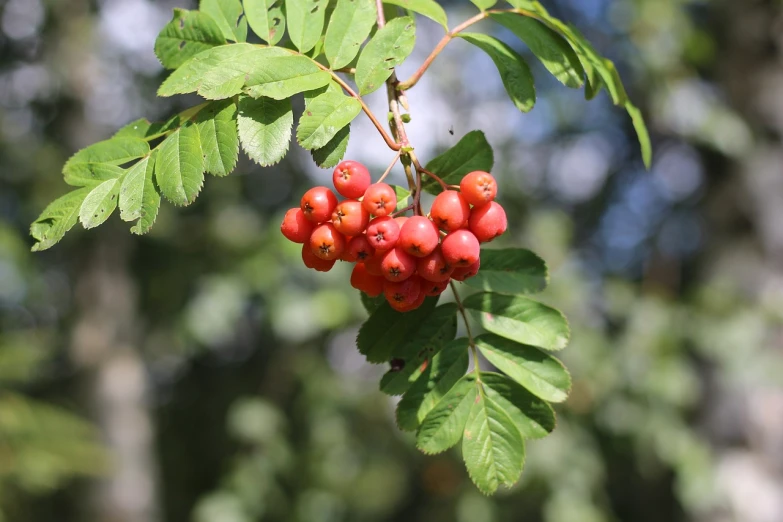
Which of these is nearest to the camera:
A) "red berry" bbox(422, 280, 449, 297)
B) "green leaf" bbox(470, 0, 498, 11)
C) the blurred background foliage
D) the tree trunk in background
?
"red berry" bbox(422, 280, 449, 297)

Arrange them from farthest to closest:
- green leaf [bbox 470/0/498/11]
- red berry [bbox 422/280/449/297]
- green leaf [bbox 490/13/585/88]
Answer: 1. green leaf [bbox 470/0/498/11]
2. green leaf [bbox 490/13/585/88]
3. red berry [bbox 422/280/449/297]

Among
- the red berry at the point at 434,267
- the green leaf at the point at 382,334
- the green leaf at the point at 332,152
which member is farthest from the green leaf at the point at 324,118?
the green leaf at the point at 382,334

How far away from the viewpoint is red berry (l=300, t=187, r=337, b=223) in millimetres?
1002

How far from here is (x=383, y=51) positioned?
3.42ft

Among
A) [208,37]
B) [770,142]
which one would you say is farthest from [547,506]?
[208,37]

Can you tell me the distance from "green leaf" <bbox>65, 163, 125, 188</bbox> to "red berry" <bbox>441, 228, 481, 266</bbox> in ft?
Answer: 1.73

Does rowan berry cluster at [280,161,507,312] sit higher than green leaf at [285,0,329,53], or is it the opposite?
green leaf at [285,0,329,53]

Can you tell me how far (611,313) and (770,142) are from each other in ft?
5.05

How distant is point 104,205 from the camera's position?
1025mm

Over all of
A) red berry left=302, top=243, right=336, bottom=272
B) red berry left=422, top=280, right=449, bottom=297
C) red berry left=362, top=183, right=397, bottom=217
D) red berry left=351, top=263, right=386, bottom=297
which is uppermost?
red berry left=362, top=183, right=397, bottom=217

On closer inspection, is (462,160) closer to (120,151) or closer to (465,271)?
(465,271)

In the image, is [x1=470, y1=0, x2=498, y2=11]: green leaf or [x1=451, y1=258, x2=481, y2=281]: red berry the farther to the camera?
[x1=470, y1=0, x2=498, y2=11]: green leaf

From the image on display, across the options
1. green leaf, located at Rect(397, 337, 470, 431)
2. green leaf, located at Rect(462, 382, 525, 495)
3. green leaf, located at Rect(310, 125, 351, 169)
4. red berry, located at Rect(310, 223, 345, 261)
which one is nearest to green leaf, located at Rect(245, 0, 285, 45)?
green leaf, located at Rect(310, 125, 351, 169)

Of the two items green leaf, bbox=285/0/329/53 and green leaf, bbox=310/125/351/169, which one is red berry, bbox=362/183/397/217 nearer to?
green leaf, bbox=310/125/351/169
